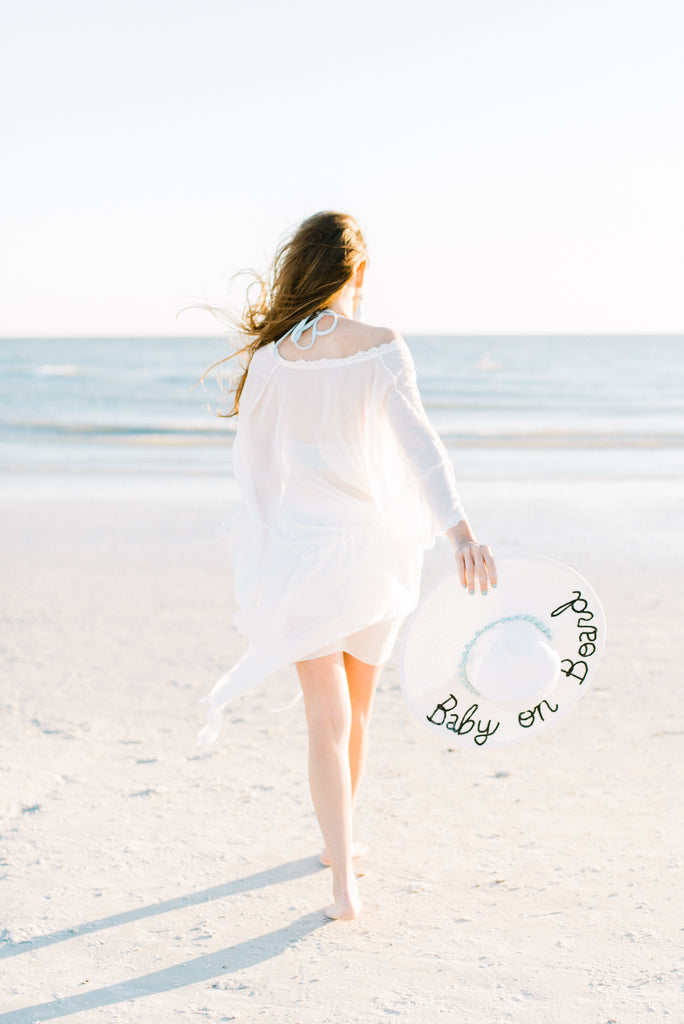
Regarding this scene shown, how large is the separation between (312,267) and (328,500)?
0.60 metres

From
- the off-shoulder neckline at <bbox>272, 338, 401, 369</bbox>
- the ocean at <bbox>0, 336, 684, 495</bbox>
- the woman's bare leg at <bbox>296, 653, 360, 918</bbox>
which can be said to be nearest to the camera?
the off-shoulder neckline at <bbox>272, 338, 401, 369</bbox>

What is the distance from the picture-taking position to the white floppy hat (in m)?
2.46

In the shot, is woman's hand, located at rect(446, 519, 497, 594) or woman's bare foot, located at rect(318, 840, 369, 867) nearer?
woman's hand, located at rect(446, 519, 497, 594)

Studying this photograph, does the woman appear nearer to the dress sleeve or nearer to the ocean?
the dress sleeve

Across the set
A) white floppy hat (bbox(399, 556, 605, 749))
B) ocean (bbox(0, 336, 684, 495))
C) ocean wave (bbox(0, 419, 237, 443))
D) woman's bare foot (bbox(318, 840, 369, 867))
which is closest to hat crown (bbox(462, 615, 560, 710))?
white floppy hat (bbox(399, 556, 605, 749))

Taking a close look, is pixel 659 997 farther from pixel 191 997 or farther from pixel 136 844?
pixel 136 844

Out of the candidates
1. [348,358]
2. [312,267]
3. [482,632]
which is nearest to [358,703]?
[482,632]

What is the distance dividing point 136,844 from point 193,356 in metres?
41.7

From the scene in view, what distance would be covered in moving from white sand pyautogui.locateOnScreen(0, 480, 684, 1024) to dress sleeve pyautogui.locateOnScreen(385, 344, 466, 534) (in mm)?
1049

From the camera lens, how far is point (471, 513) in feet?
27.3

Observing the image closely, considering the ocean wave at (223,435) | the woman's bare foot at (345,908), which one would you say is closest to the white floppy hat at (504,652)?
the woman's bare foot at (345,908)

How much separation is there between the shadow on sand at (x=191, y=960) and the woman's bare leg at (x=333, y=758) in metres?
0.12

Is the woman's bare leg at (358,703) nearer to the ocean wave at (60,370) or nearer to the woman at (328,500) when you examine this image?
the woman at (328,500)

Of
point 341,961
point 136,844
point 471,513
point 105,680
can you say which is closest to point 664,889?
point 341,961
